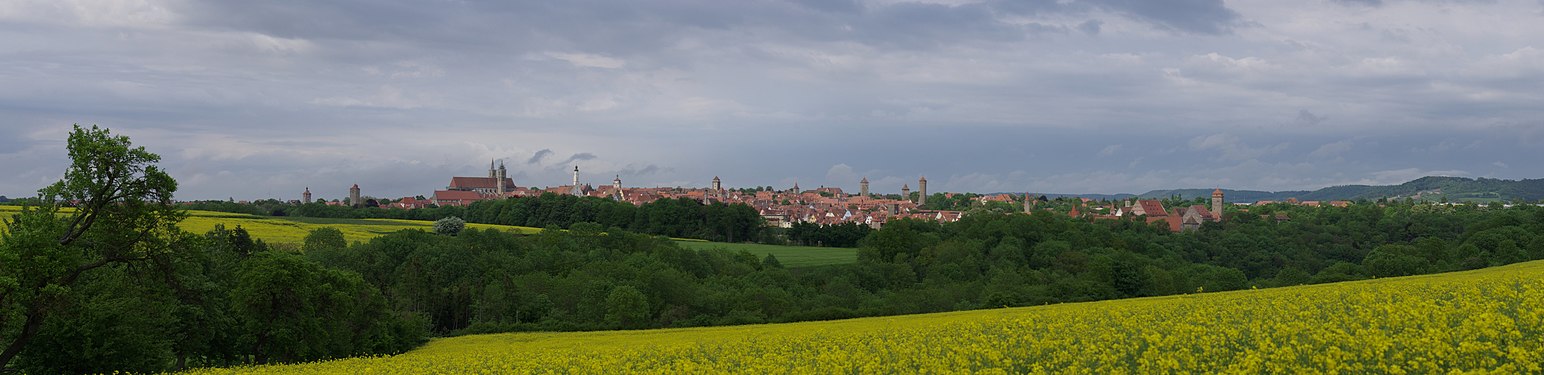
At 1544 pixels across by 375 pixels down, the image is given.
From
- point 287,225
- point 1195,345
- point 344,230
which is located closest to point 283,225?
point 287,225

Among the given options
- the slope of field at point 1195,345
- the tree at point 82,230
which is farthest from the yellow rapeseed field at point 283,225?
the slope of field at point 1195,345

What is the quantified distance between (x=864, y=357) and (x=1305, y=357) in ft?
21.9

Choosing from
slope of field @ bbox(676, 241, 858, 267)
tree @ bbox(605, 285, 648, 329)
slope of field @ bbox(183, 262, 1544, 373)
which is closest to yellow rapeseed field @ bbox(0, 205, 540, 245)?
slope of field @ bbox(676, 241, 858, 267)

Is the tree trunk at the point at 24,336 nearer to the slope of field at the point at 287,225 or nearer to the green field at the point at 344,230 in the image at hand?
the green field at the point at 344,230

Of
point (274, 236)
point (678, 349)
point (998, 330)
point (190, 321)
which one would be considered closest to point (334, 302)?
point (190, 321)

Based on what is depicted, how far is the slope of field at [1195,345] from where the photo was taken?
12.3 metres

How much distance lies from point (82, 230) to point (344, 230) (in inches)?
3047

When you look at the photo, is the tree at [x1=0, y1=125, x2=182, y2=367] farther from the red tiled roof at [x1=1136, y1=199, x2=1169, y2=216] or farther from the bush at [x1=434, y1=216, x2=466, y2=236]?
the red tiled roof at [x1=1136, y1=199, x2=1169, y2=216]

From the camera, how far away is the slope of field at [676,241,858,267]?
99.8m

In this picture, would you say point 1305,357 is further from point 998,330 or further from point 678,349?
point 678,349

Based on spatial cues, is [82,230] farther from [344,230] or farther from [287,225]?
[287,225]

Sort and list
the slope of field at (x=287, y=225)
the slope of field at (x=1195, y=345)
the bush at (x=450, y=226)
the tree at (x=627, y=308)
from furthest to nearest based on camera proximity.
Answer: the bush at (x=450, y=226) → the slope of field at (x=287, y=225) → the tree at (x=627, y=308) → the slope of field at (x=1195, y=345)

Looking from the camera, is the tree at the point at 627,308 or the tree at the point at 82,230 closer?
the tree at the point at 82,230

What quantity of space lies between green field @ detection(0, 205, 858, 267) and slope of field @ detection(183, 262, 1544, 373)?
69.6 m
